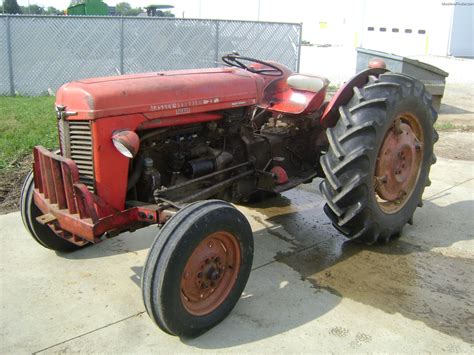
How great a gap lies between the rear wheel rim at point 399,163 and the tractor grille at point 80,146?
2314 millimetres

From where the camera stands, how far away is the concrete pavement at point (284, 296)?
9.99 feet

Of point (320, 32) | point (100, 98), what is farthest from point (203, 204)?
point (320, 32)

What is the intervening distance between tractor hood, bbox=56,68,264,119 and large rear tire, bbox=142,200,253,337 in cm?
82

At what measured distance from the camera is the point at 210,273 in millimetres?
3131

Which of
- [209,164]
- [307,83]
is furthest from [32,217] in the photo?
[307,83]

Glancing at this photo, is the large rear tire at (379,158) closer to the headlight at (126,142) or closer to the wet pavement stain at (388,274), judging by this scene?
the wet pavement stain at (388,274)

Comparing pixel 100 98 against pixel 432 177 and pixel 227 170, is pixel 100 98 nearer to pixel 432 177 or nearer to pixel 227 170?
pixel 227 170

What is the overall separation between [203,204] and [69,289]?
1.31 metres

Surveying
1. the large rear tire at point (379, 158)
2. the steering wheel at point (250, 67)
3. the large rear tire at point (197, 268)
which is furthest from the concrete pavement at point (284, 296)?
the steering wheel at point (250, 67)

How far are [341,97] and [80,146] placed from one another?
2.13 metres

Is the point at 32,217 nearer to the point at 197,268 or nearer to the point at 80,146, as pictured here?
the point at 80,146

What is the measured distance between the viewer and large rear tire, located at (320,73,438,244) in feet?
12.6

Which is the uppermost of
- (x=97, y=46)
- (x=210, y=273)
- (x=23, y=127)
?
(x=97, y=46)

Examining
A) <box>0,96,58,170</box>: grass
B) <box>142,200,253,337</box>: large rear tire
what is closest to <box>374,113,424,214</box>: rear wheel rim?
<box>142,200,253,337</box>: large rear tire
